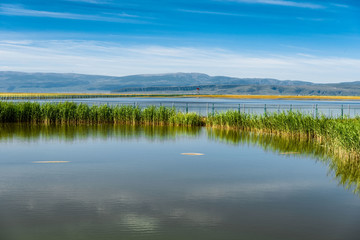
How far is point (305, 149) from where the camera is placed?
2034 centimetres

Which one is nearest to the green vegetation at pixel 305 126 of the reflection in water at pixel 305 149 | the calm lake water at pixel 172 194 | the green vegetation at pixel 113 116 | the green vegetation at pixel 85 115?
the green vegetation at pixel 113 116

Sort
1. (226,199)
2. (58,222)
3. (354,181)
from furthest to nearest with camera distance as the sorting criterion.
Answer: (354,181) → (226,199) → (58,222)

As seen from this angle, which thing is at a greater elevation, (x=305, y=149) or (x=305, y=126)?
(x=305, y=126)

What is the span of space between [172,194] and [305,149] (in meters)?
10.9

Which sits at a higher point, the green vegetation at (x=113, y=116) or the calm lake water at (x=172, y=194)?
the green vegetation at (x=113, y=116)

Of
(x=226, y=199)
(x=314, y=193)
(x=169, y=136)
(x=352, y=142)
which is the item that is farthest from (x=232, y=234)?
(x=169, y=136)

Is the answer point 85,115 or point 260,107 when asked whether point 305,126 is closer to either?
point 85,115

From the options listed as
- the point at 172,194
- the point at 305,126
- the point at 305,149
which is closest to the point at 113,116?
the point at 305,126

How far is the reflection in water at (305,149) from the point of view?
45.2ft

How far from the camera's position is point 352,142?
54.8 ft

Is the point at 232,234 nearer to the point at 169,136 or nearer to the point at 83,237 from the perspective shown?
the point at 83,237

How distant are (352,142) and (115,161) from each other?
28.4 feet

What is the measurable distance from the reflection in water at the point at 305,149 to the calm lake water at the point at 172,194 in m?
0.18

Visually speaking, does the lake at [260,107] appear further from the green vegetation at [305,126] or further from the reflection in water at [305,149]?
the reflection in water at [305,149]
